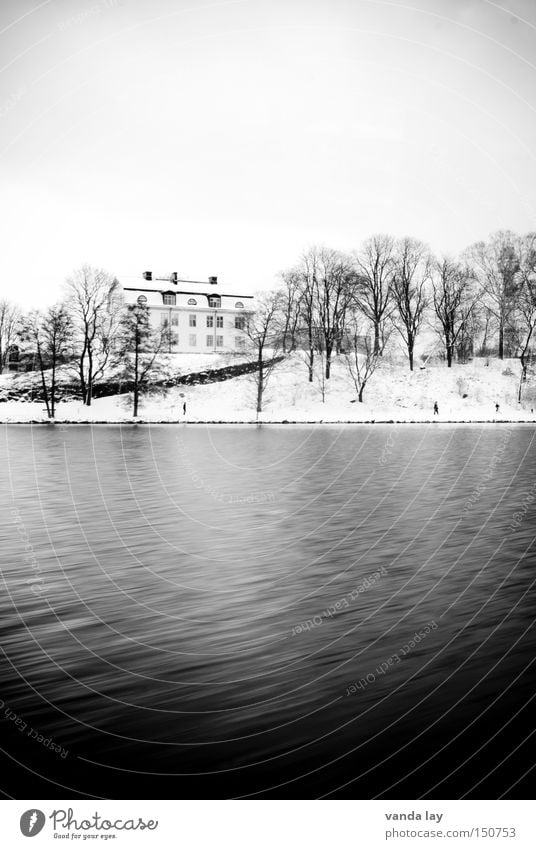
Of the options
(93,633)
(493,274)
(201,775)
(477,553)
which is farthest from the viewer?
(493,274)

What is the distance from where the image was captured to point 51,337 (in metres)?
86.8

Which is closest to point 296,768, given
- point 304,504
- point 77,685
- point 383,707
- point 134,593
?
point 383,707

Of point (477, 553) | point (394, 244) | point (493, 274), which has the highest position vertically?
point (394, 244)

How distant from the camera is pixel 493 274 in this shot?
292 ft

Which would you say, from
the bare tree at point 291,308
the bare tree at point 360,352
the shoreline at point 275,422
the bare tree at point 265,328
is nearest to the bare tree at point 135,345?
the shoreline at point 275,422

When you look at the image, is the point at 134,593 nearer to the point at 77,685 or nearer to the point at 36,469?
the point at 77,685

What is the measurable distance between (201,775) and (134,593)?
260 inches

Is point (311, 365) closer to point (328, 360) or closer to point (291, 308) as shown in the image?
point (328, 360)

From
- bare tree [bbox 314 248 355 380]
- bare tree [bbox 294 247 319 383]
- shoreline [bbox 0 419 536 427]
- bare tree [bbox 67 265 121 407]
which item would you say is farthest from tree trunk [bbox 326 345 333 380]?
bare tree [bbox 67 265 121 407]

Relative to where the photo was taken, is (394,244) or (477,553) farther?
(394,244)

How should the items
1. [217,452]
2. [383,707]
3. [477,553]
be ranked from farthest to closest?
[217,452]
[477,553]
[383,707]

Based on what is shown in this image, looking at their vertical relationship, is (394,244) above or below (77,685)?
above

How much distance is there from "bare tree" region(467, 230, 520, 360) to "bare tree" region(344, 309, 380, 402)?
1763 cm

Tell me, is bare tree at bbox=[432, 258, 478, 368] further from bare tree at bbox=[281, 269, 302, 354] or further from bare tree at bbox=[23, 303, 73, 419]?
bare tree at bbox=[23, 303, 73, 419]
